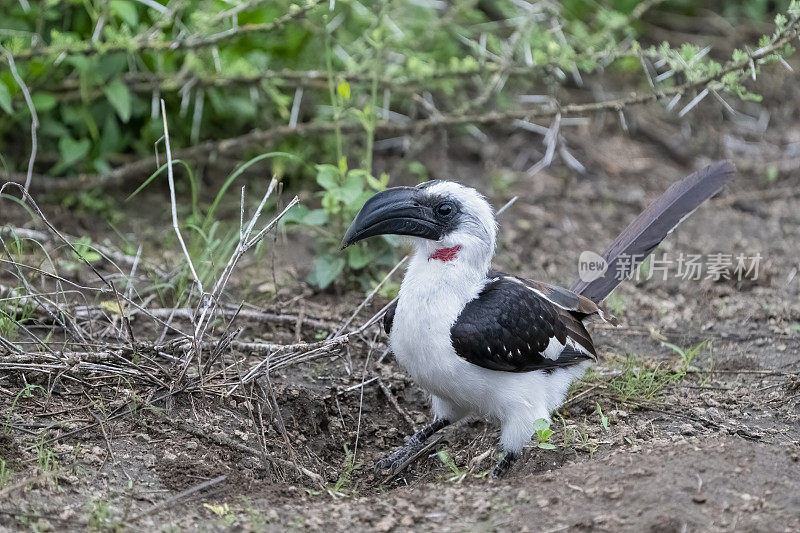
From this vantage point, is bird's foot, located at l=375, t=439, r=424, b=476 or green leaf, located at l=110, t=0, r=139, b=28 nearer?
bird's foot, located at l=375, t=439, r=424, b=476

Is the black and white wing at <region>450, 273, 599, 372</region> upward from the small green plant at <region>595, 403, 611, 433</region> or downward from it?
upward

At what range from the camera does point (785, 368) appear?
4348 millimetres

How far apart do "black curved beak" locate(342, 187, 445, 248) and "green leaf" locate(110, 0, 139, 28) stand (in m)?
2.26

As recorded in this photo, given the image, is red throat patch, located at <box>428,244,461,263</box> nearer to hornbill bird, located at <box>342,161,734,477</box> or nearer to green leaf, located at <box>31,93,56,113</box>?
hornbill bird, located at <box>342,161,734,477</box>

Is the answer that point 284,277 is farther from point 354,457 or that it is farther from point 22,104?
point 22,104

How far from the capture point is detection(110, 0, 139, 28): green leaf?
5.03 m

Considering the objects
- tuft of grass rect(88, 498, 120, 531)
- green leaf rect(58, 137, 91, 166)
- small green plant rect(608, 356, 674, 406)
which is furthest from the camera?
green leaf rect(58, 137, 91, 166)

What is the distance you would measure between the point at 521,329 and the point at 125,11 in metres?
3.01

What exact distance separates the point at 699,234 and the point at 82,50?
166 inches

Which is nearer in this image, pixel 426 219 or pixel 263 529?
pixel 263 529

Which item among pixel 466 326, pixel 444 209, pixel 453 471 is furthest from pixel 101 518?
pixel 444 209

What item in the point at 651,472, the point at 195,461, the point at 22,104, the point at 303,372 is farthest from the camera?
the point at 22,104

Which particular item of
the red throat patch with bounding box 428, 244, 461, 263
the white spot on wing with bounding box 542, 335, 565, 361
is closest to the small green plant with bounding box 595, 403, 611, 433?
the white spot on wing with bounding box 542, 335, 565, 361

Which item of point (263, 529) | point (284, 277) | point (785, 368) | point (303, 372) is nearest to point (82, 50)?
point (284, 277)
